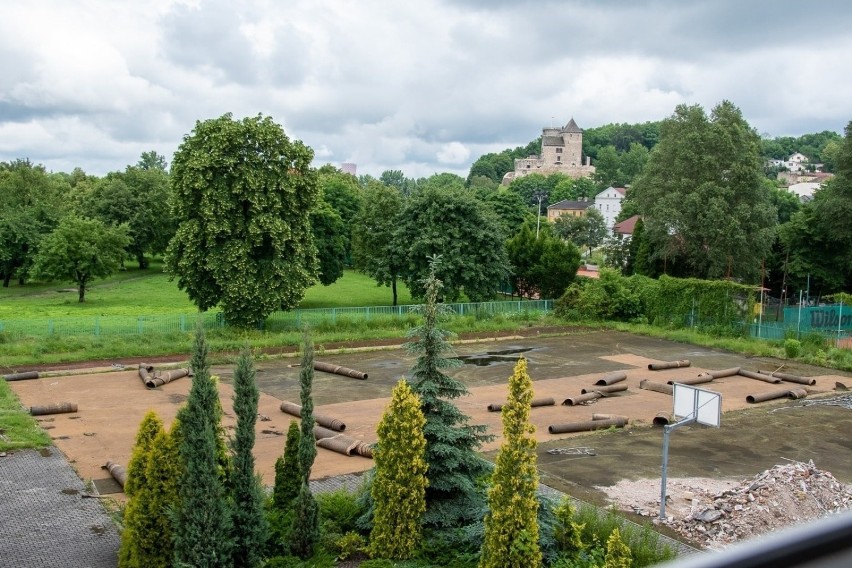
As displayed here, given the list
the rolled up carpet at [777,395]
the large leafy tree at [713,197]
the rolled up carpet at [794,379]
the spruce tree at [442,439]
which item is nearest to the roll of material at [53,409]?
the spruce tree at [442,439]

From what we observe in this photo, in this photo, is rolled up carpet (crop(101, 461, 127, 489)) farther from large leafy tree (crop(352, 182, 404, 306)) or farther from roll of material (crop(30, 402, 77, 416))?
large leafy tree (crop(352, 182, 404, 306))

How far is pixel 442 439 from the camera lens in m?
12.0

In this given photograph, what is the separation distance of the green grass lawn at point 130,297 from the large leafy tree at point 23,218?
6.56ft

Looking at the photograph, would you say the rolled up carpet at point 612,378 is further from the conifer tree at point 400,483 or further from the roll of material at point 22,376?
the roll of material at point 22,376

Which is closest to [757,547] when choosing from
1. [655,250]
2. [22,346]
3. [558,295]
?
[22,346]

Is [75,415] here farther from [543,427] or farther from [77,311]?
[77,311]

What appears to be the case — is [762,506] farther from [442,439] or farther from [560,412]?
[560,412]

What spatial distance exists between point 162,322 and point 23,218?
36.3 meters

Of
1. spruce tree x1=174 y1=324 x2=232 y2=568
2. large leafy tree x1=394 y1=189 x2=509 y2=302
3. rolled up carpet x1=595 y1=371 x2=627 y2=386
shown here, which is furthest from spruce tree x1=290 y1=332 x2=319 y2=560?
large leafy tree x1=394 y1=189 x2=509 y2=302

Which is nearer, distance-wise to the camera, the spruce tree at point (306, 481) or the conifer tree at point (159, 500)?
the conifer tree at point (159, 500)

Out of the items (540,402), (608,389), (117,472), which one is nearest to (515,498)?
(117,472)

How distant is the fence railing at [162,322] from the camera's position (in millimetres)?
30312

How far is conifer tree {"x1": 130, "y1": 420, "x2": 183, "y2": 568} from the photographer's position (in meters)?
10.6

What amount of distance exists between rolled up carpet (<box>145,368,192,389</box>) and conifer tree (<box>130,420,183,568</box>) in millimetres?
14027
